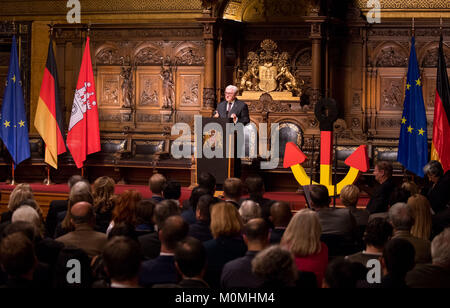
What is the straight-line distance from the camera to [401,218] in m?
4.59

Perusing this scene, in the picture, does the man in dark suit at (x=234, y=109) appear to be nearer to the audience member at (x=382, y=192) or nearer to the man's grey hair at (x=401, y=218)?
the audience member at (x=382, y=192)

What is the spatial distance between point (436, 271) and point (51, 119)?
782cm

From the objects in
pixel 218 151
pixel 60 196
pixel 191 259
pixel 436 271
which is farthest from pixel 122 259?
pixel 60 196

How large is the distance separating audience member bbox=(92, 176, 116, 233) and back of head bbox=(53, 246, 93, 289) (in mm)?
1761

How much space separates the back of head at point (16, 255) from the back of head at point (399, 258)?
6.20ft

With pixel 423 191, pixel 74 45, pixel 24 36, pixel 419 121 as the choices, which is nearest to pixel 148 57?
pixel 74 45

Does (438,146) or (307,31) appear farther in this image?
(307,31)

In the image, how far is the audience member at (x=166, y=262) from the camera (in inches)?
155

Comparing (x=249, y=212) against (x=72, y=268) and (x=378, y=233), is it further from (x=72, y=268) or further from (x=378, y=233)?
(x=72, y=268)

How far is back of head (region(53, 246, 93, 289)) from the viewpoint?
3.96 metres

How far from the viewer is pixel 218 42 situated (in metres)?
12.1
